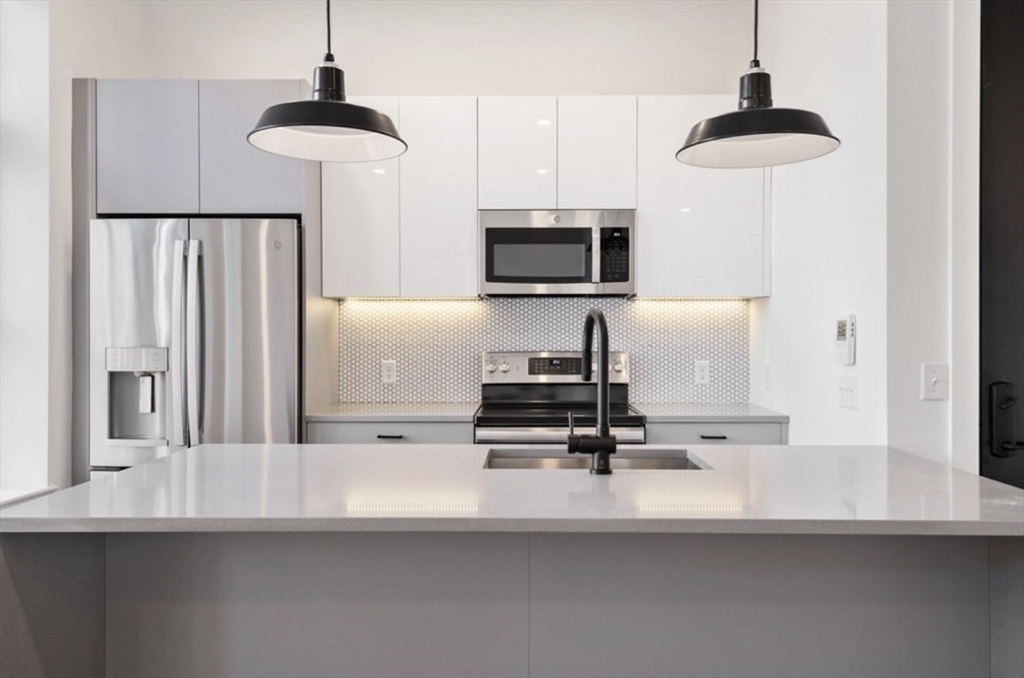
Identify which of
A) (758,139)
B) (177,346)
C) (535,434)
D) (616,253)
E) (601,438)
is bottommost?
(535,434)

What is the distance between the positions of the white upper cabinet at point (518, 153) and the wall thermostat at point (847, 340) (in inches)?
56.5

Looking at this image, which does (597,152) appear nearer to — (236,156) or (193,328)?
(236,156)

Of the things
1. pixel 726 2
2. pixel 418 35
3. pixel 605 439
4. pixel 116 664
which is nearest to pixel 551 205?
pixel 418 35

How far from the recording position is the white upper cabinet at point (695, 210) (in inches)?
133

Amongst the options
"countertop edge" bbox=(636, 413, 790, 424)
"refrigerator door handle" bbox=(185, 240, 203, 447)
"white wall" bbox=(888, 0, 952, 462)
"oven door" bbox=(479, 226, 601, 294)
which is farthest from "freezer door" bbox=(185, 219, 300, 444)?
"white wall" bbox=(888, 0, 952, 462)

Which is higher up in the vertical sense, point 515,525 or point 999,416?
point 999,416

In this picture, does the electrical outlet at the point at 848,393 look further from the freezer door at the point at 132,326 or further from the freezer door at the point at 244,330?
the freezer door at the point at 132,326

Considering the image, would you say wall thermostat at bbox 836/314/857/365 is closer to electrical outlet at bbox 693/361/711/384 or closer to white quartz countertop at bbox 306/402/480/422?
electrical outlet at bbox 693/361/711/384

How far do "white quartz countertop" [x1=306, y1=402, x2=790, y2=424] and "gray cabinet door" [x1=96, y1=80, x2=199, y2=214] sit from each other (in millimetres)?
1101

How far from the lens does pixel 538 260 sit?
3.37m

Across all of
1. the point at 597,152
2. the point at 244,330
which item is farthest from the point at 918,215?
the point at 244,330

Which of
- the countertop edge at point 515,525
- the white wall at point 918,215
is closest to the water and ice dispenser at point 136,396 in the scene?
the countertop edge at point 515,525

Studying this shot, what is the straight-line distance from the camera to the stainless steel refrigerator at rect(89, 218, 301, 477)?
296 cm

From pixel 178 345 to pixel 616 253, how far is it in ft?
6.46
